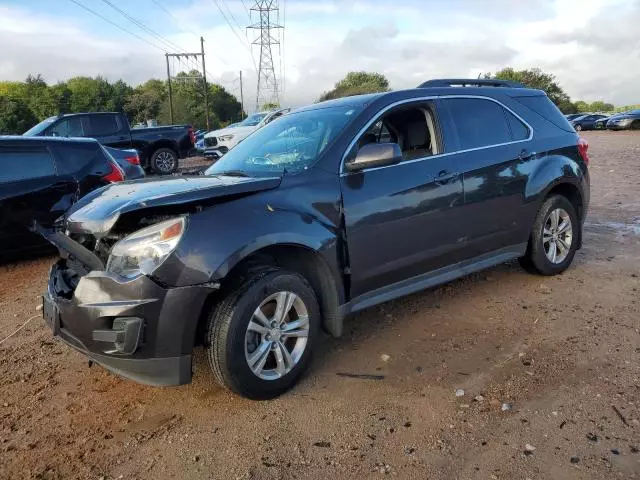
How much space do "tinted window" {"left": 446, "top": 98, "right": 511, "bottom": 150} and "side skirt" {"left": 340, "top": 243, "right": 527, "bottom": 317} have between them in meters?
0.95

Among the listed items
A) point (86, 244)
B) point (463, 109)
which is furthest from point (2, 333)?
point (463, 109)

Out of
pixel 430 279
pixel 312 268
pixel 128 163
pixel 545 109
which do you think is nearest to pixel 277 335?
pixel 312 268

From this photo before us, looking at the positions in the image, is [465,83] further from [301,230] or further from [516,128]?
[301,230]

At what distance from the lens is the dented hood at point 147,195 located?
116 inches

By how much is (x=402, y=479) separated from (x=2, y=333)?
3.60 m

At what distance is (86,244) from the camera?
333 centimetres

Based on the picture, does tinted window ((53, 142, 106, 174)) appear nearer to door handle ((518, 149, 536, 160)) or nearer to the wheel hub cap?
door handle ((518, 149, 536, 160))

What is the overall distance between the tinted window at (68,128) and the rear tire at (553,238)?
12129mm

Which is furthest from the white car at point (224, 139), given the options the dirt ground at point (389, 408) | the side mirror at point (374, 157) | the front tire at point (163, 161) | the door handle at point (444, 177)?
the side mirror at point (374, 157)

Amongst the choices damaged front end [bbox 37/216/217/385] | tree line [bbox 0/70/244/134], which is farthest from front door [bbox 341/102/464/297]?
tree line [bbox 0/70/244/134]

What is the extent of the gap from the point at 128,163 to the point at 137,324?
20.8 ft

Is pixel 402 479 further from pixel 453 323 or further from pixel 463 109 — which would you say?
pixel 463 109

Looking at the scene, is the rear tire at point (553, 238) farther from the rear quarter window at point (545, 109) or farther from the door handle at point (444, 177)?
the door handle at point (444, 177)

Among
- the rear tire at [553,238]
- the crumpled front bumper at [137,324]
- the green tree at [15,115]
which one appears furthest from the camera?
the green tree at [15,115]
